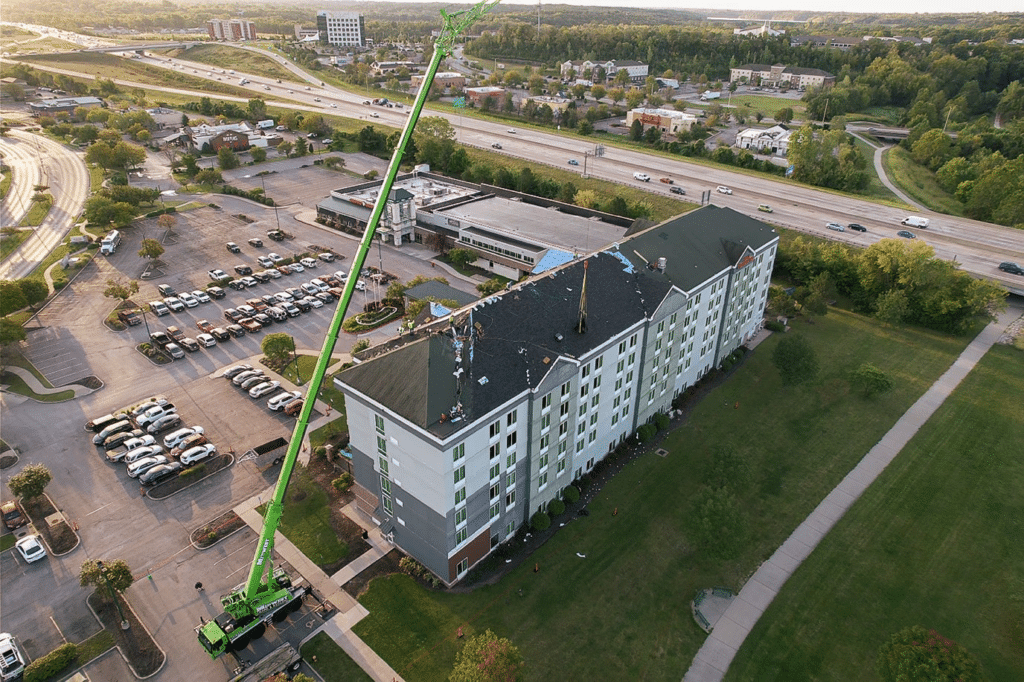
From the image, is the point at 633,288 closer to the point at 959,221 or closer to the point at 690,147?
the point at 959,221

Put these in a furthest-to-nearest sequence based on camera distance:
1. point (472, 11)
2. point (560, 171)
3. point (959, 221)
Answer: point (560, 171) → point (959, 221) → point (472, 11)

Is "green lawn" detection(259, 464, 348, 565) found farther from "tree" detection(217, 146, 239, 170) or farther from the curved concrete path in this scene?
"tree" detection(217, 146, 239, 170)

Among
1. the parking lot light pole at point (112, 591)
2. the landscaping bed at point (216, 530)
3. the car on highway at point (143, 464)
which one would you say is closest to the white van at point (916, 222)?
the landscaping bed at point (216, 530)

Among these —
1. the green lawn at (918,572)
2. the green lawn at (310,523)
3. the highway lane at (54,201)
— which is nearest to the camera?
the green lawn at (918,572)

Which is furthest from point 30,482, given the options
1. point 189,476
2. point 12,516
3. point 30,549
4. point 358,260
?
point 358,260

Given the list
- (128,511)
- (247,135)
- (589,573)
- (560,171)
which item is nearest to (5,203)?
(247,135)

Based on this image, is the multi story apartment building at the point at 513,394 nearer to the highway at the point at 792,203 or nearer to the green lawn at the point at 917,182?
the highway at the point at 792,203
